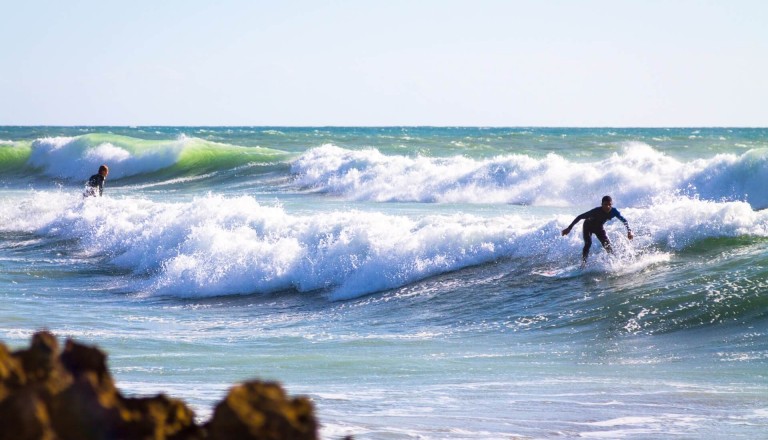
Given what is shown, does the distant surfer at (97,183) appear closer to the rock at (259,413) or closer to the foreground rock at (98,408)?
the foreground rock at (98,408)

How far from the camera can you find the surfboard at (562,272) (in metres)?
14.5

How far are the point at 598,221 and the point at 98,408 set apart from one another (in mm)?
12331

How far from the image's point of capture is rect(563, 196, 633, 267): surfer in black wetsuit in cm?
1429

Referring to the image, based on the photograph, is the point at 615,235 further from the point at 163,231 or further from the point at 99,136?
the point at 99,136

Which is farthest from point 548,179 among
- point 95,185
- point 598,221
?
point 598,221

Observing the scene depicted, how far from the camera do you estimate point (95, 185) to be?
73.3ft

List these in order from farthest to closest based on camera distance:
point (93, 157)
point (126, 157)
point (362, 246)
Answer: point (93, 157) → point (126, 157) → point (362, 246)

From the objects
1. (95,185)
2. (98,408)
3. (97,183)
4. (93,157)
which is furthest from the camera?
(93,157)

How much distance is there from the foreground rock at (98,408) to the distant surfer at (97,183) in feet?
59.7

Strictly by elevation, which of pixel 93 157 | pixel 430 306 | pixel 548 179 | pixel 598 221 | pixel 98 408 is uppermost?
pixel 98 408

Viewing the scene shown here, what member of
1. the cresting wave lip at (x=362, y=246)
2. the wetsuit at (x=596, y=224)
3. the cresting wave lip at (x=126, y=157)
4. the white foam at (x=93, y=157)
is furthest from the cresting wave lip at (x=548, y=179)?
the wetsuit at (x=596, y=224)

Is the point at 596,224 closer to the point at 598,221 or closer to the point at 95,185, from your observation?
the point at 598,221

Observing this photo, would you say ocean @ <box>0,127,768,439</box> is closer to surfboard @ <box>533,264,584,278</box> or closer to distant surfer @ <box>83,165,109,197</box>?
surfboard @ <box>533,264,584,278</box>

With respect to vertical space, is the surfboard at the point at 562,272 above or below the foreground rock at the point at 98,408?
below
